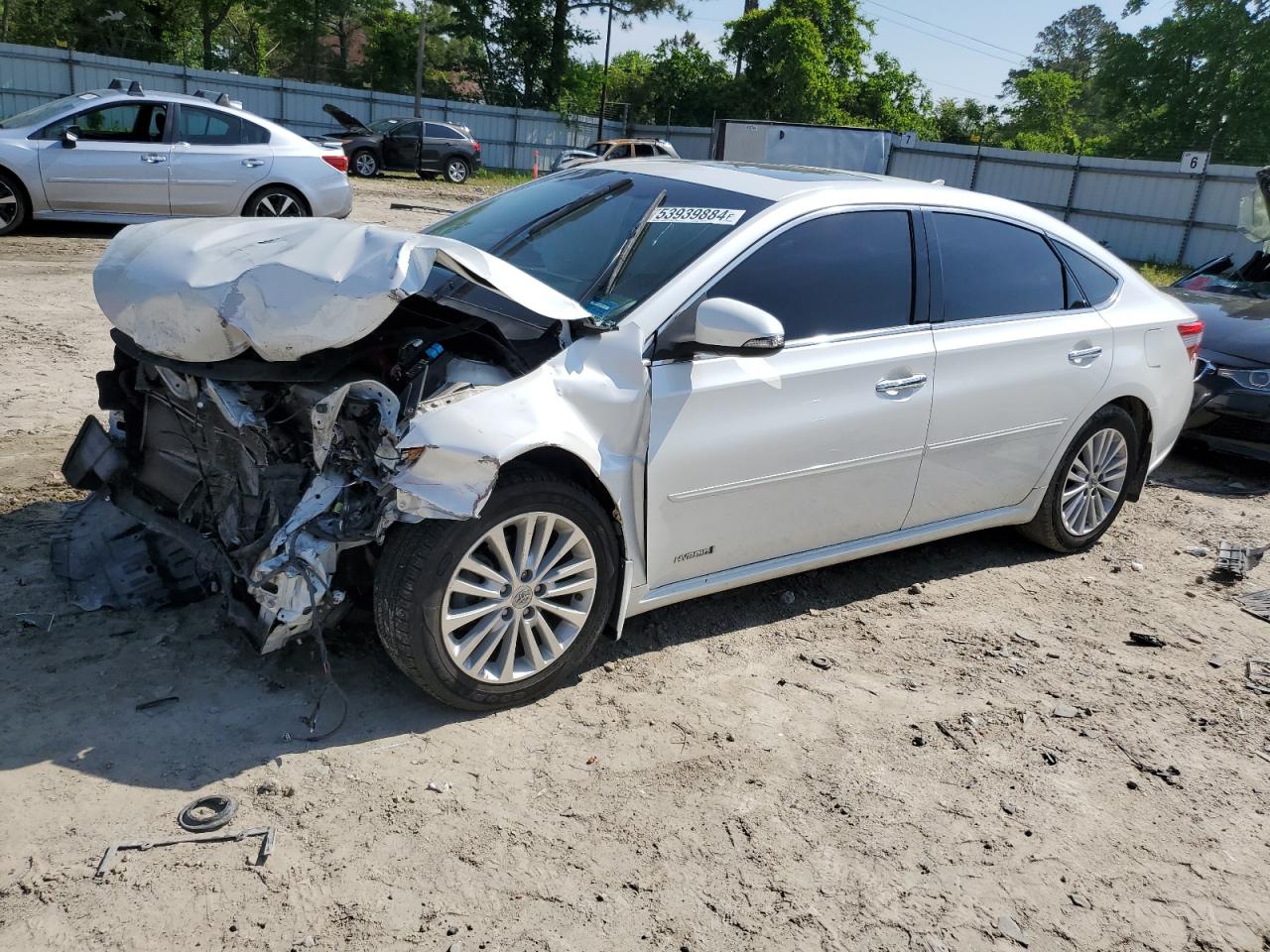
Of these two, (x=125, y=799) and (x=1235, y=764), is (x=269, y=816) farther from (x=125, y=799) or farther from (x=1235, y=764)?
(x=1235, y=764)

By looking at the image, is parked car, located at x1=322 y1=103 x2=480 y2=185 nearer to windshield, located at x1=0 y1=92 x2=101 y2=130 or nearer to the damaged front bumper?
windshield, located at x1=0 y1=92 x2=101 y2=130

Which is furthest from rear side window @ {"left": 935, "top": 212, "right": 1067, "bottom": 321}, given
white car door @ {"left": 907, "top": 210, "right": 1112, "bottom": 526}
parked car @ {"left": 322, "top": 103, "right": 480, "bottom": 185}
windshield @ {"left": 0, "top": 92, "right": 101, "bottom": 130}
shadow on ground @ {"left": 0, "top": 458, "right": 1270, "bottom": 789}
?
parked car @ {"left": 322, "top": 103, "right": 480, "bottom": 185}

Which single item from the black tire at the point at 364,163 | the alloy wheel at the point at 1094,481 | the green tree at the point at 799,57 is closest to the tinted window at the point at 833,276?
the alloy wheel at the point at 1094,481

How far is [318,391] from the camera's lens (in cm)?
330

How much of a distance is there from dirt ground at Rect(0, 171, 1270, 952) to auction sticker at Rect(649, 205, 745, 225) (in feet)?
5.28

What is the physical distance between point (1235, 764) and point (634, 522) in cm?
232

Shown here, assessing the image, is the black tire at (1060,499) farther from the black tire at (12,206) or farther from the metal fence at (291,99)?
the metal fence at (291,99)

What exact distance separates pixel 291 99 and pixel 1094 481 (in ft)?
109

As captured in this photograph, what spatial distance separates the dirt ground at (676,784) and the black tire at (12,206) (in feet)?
26.7

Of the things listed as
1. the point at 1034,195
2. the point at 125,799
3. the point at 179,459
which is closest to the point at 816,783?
the point at 125,799

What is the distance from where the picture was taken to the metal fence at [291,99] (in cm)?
2778

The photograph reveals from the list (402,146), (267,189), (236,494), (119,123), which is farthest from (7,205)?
(402,146)

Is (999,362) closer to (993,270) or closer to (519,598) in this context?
(993,270)

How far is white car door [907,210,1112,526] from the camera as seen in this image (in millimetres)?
4422
